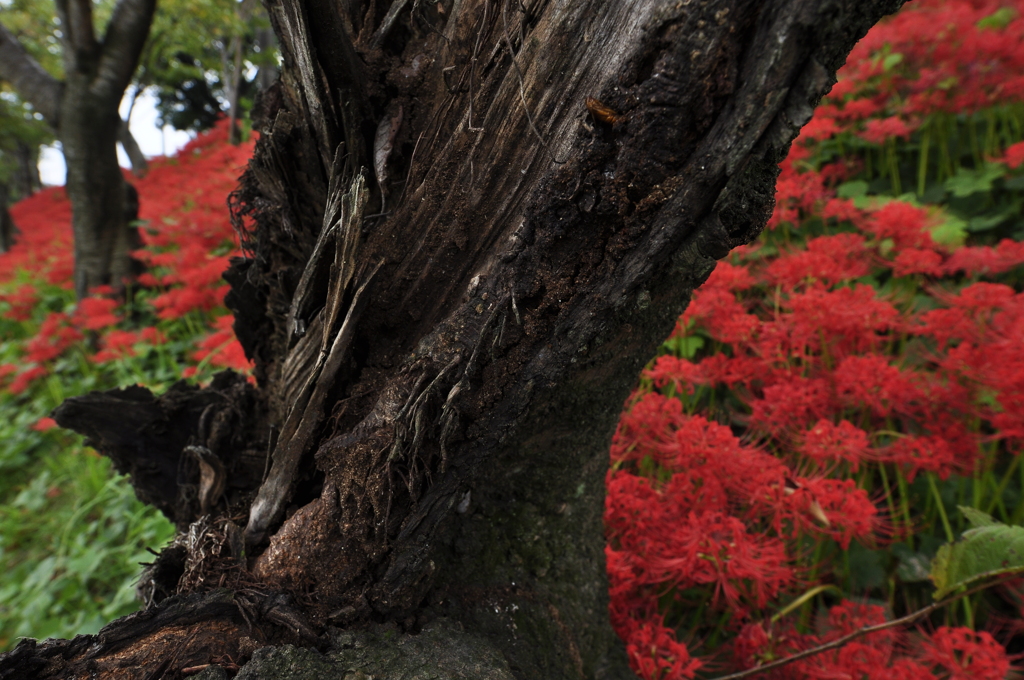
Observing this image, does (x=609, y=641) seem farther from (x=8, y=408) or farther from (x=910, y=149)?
(x=8, y=408)

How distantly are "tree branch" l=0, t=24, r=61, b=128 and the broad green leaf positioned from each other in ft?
20.6

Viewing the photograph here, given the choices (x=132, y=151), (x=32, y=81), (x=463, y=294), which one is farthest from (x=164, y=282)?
(x=132, y=151)

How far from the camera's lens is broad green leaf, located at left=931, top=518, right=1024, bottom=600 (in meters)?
1.19

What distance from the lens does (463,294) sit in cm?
89

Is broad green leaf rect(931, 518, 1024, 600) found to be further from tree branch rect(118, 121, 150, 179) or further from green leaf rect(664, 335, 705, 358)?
tree branch rect(118, 121, 150, 179)

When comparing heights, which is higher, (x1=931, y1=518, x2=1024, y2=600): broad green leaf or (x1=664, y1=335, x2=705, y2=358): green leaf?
(x1=664, y1=335, x2=705, y2=358): green leaf

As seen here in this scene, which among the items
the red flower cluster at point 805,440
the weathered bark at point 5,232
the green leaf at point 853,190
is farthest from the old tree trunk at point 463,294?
the weathered bark at point 5,232

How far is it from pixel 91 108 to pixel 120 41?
600mm

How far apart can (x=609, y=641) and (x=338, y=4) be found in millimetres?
1409

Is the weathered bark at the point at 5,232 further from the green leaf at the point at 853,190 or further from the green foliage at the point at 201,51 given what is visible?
the green leaf at the point at 853,190

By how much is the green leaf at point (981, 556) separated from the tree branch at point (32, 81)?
6.28 metres

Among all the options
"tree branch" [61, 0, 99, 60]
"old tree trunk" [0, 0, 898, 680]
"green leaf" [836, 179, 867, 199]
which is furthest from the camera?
"tree branch" [61, 0, 99, 60]

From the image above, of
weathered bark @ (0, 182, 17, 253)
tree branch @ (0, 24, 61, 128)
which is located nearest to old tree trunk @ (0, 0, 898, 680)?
tree branch @ (0, 24, 61, 128)

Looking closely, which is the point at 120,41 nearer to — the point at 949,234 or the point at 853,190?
the point at 853,190
